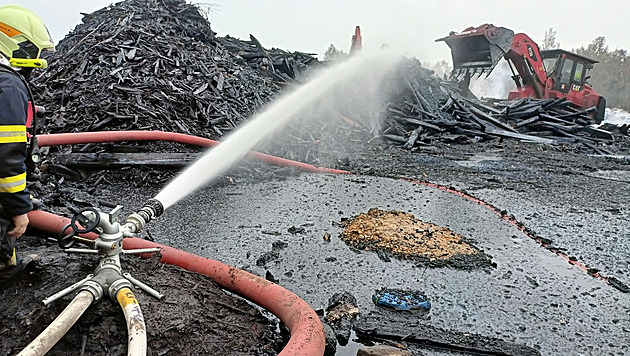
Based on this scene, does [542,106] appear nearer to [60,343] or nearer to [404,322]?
[404,322]

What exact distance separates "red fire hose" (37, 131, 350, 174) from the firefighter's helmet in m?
2.42

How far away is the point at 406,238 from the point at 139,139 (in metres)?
3.92

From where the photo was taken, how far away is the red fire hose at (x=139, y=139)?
456 centimetres

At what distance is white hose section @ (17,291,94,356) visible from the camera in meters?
1.40

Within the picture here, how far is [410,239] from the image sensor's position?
3611 millimetres

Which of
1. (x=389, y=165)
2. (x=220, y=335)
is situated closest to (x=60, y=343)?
(x=220, y=335)

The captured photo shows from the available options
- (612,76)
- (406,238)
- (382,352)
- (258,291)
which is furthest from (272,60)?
(612,76)

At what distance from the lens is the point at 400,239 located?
3.61 metres

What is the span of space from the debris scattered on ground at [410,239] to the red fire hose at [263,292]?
151 centimetres

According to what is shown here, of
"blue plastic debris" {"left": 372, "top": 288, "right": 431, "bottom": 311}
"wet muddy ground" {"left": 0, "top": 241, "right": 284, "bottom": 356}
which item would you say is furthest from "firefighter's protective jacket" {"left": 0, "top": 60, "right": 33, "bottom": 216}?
"blue plastic debris" {"left": 372, "top": 288, "right": 431, "bottom": 311}

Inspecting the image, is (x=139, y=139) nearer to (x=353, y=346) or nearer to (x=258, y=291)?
(x=258, y=291)

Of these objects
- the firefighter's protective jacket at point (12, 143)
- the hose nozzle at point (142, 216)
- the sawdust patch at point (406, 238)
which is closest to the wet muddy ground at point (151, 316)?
the hose nozzle at point (142, 216)

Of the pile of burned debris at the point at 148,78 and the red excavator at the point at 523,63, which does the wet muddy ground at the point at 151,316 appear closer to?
the pile of burned debris at the point at 148,78

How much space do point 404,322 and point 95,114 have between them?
18.7 ft
